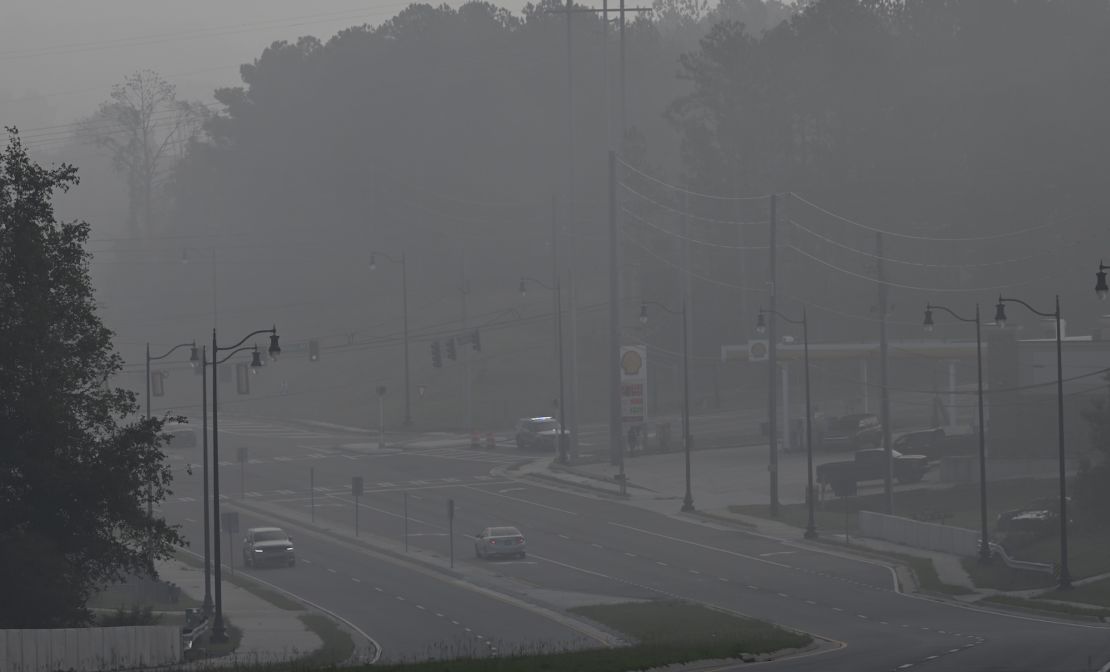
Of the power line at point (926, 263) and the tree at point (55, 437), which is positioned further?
the power line at point (926, 263)

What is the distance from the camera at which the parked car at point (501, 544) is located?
173ft

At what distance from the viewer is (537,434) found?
3361 inches

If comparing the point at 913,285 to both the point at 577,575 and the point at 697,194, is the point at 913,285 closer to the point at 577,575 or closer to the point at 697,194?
the point at 697,194

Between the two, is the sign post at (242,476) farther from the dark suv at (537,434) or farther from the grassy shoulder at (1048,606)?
the grassy shoulder at (1048,606)

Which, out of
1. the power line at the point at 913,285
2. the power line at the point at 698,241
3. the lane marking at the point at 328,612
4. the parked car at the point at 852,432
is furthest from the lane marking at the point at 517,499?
the power line at the point at 698,241

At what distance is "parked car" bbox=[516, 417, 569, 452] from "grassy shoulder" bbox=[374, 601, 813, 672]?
4345cm

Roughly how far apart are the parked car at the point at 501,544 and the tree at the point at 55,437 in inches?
734

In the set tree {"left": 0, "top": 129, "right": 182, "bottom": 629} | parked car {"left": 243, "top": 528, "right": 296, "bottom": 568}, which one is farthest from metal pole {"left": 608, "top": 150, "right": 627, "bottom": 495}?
tree {"left": 0, "top": 129, "right": 182, "bottom": 629}

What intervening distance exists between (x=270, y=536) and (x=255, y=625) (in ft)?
45.5

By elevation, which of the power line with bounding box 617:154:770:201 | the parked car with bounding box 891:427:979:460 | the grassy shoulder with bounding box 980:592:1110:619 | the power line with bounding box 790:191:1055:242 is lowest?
the grassy shoulder with bounding box 980:592:1110:619

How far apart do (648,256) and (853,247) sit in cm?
1398

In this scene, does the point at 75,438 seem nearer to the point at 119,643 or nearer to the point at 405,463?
the point at 119,643

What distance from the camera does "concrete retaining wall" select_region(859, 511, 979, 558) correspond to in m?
50.3

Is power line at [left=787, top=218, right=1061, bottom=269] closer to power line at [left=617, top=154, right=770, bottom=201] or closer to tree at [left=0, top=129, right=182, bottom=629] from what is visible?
power line at [left=617, top=154, right=770, bottom=201]
